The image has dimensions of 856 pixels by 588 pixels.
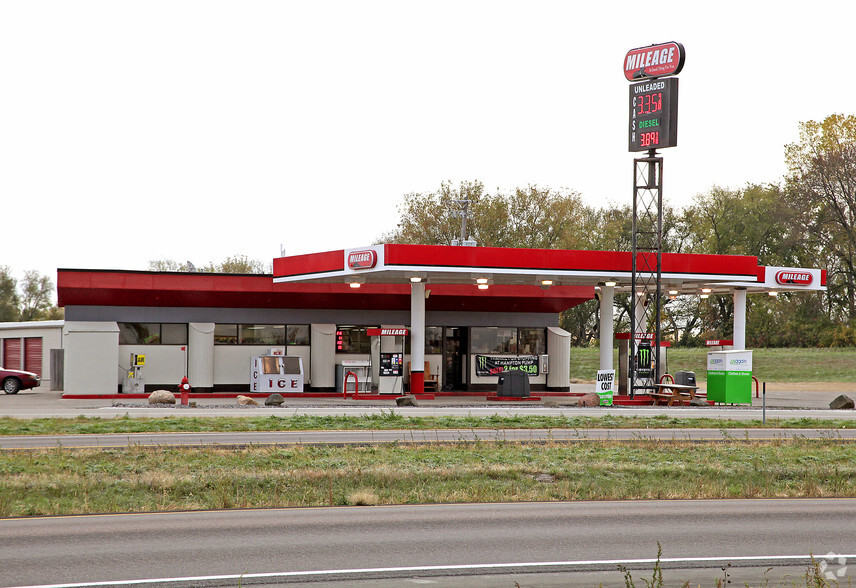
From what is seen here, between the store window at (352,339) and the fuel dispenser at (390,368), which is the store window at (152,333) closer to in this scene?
the store window at (352,339)

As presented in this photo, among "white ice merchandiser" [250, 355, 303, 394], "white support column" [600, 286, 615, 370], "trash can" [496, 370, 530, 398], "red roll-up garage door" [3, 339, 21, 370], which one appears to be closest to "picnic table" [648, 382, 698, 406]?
"white support column" [600, 286, 615, 370]

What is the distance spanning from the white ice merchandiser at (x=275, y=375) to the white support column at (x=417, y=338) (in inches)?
192

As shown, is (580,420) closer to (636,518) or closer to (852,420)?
(852,420)

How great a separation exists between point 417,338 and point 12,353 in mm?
28332

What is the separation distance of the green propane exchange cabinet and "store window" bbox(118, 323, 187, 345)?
20.8 m

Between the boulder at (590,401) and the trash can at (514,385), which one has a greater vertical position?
the trash can at (514,385)

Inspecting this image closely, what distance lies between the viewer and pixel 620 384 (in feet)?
124

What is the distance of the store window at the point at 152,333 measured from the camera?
3584 centimetres

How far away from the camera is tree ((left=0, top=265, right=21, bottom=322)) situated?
285 feet

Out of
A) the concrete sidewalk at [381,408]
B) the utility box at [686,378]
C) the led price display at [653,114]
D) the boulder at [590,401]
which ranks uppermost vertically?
the led price display at [653,114]

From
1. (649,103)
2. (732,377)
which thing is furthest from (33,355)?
(732,377)

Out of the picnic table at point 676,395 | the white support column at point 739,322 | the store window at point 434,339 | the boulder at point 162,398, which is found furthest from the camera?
the store window at point 434,339

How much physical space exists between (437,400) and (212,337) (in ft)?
31.2

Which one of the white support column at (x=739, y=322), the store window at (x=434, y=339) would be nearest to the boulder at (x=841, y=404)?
the white support column at (x=739, y=322)
